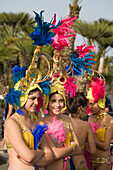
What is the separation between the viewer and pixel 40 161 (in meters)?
2.43

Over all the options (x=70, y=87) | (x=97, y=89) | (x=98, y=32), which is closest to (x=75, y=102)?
(x=70, y=87)

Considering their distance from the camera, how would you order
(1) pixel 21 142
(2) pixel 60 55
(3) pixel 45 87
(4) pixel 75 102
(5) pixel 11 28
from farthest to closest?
1. (5) pixel 11 28
2. (2) pixel 60 55
3. (4) pixel 75 102
4. (3) pixel 45 87
5. (1) pixel 21 142

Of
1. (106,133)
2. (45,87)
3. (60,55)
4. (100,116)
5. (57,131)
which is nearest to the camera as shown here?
(57,131)

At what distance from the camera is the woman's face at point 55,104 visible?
9.41 feet

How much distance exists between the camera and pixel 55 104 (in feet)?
9.48

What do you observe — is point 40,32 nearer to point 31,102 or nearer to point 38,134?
point 31,102

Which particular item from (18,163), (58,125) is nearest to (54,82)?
(58,125)

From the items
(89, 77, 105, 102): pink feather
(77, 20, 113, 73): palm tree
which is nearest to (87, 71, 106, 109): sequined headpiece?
(89, 77, 105, 102): pink feather

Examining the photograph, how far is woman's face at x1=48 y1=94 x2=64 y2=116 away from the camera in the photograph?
2867mm

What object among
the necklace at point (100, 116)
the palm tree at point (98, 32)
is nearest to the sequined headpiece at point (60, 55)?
the necklace at point (100, 116)

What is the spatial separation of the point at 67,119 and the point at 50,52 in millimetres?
8564

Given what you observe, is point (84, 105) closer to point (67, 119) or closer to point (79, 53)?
point (67, 119)

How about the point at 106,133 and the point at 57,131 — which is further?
the point at 106,133

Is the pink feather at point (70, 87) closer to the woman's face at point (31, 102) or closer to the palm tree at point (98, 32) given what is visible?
the woman's face at point (31, 102)
